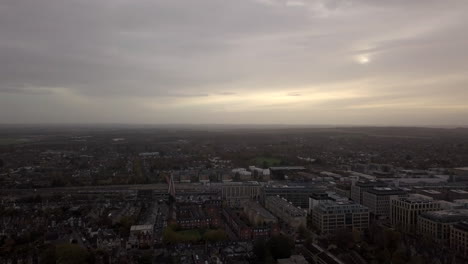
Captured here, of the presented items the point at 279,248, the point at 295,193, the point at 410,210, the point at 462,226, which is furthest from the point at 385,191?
the point at 279,248

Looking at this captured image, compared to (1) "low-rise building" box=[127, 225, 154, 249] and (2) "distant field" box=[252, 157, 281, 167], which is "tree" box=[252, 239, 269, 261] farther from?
(2) "distant field" box=[252, 157, 281, 167]

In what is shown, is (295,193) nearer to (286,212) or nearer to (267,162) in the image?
(286,212)

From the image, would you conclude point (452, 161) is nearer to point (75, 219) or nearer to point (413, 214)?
point (413, 214)

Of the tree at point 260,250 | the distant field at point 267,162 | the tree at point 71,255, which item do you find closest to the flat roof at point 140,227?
the tree at point 71,255

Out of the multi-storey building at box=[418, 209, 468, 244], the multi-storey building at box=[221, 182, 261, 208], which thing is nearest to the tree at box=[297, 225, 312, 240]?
the multi-storey building at box=[418, 209, 468, 244]

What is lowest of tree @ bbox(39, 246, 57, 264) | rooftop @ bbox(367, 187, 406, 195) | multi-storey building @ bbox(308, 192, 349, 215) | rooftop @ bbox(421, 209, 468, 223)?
tree @ bbox(39, 246, 57, 264)

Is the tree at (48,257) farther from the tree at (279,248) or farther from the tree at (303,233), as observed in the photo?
the tree at (303,233)
